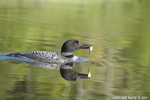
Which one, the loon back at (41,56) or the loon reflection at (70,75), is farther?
the loon back at (41,56)

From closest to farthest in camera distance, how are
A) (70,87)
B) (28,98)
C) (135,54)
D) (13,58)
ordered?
1. (28,98)
2. (70,87)
3. (13,58)
4. (135,54)

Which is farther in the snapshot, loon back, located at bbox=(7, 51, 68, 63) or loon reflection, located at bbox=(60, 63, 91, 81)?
loon back, located at bbox=(7, 51, 68, 63)

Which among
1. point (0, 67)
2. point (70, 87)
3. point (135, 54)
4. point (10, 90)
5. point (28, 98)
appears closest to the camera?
point (28, 98)

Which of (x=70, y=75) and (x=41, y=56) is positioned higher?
(x=41, y=56)

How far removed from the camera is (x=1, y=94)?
5668 mm

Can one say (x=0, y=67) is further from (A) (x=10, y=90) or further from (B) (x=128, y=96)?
(B) (x=128, y=96)

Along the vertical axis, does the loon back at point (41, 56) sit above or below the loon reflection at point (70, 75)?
above

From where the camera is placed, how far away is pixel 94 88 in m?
6.41

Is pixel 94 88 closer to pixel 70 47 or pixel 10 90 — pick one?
pixel 10 90

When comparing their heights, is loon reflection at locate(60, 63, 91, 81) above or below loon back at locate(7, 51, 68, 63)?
below

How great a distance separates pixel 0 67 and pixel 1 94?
1977 mm

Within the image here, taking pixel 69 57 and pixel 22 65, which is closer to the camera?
pixel 22 65

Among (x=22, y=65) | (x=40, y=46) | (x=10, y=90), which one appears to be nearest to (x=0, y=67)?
(x=22, y=65)

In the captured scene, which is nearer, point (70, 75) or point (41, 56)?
point (70, 75)
